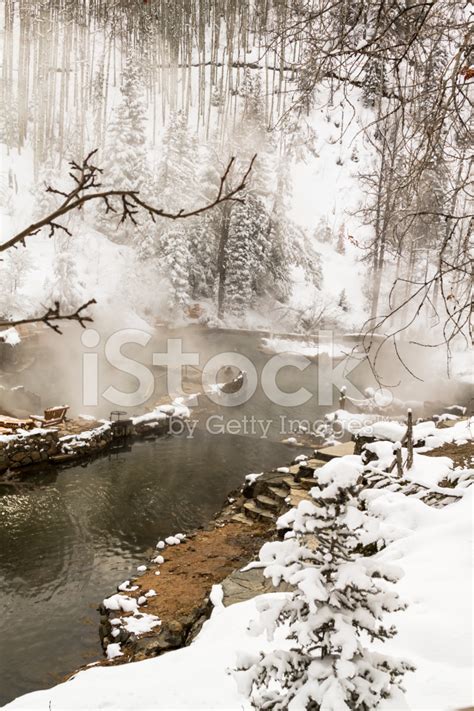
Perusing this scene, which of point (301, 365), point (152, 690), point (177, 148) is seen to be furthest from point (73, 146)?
point (152, 690)

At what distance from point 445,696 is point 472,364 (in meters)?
27.1

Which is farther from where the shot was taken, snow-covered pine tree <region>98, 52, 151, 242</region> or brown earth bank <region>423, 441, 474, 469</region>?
snow-covered pine tree <region>98, 52, 151, 242</region>

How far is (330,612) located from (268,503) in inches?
388

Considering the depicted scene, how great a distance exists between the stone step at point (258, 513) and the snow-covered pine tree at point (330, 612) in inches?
359

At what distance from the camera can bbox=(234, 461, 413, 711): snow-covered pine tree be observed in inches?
92.6

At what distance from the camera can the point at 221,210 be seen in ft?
125

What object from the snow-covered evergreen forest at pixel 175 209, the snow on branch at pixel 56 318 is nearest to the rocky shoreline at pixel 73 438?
the snow-covered evergreen forest at pixel 175 209

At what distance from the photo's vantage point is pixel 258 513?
11672mm

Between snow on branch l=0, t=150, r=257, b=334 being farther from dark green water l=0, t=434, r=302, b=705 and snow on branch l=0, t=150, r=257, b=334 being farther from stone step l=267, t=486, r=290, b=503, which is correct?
stone step l=267, t=486, r=290, b=503

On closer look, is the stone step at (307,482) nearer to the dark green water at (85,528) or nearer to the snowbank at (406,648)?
the dark green water at (85,528)

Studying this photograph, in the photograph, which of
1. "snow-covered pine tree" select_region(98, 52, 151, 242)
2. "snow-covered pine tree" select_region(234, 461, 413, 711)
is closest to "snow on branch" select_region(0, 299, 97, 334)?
"snow-covered pine tree" select_region(234, 461, 413, 711)

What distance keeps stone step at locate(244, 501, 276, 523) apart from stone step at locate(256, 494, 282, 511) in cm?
13

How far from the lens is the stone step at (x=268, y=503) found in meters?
11.9

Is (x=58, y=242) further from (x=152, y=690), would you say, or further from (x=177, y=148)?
(x=152, y=690)
